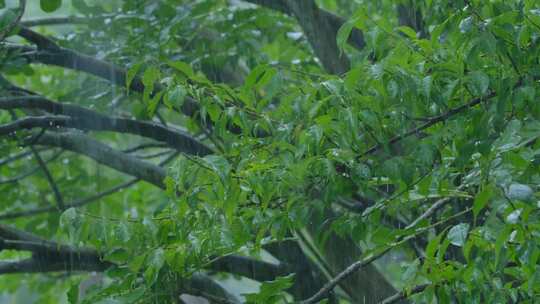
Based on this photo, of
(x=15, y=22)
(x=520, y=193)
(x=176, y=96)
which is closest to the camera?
(x=520, y=193)

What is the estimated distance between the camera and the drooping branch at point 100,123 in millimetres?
4883

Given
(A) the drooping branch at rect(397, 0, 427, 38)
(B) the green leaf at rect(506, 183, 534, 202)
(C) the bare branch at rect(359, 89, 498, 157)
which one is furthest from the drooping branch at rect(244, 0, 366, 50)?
(B) the green leaf at rect(506, 183, 534, 202)

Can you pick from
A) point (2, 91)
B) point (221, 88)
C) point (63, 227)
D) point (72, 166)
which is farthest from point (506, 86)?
point (72, 166)

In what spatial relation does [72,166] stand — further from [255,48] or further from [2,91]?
[255,48]

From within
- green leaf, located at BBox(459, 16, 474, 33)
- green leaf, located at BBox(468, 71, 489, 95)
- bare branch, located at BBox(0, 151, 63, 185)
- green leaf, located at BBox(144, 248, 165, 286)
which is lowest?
bare branch, located at BBox(0, 151, 63, 185)

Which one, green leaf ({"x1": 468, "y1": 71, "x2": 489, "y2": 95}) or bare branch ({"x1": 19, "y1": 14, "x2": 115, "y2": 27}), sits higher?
green leaf ({"x1": 468, "y1": 71, "x2": 489, "y2": 95})

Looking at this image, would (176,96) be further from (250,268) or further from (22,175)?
(22,175)

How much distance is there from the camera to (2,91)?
5.25 m

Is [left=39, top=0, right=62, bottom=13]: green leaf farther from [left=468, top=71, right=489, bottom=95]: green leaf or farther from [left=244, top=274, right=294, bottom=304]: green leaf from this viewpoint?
[left=468, top=71, right=489, bottom=95]: green leaf

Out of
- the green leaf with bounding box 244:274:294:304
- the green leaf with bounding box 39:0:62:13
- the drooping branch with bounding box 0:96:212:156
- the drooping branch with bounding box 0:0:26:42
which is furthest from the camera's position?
the drooping branch with bounding box 0:96:212:156

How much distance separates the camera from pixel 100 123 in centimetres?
509

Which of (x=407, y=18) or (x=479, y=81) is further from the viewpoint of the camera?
(x=407, y=18)

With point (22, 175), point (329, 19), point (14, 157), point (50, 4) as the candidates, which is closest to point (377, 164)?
point (50, 4)

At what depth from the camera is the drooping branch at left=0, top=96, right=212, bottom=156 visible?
16.0ft
